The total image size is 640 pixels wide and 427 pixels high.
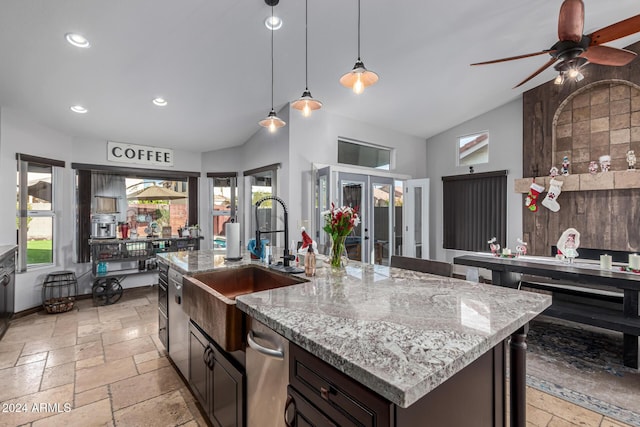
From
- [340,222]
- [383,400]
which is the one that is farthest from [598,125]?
[383,400]

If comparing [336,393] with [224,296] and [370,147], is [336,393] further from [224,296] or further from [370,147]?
[370,147]

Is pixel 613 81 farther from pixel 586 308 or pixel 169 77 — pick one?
pixel 169 77

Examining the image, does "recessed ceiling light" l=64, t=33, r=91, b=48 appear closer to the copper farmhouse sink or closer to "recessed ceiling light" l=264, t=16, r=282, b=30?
"recessed ceiling light" l=264, t=16, r=282, b=30

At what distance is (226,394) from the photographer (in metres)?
1.61

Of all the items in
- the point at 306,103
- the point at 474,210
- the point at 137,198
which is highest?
the point at 306,103

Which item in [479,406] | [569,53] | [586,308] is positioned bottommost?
[586,308]

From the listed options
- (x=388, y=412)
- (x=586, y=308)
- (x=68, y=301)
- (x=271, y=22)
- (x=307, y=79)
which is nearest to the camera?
(x=388, y=412)

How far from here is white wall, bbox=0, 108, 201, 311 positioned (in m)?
3.71

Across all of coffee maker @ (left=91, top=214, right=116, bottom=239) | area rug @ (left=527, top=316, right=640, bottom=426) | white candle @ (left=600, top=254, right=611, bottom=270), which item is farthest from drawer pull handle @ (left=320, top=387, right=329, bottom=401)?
coffee maker @ (left=91, top=214, right=116, bottom=239)

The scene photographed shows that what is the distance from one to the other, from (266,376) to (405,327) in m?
0.67

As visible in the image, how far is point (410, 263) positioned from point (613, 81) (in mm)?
4697

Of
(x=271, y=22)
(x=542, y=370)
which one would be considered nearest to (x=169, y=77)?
(x=271, y=22)

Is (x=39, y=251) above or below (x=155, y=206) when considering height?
below

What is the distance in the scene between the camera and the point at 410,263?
2.35 m
